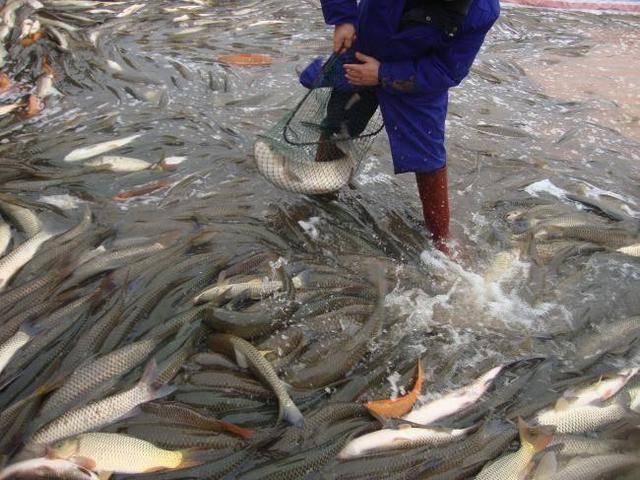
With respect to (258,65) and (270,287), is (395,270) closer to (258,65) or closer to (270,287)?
(270,287)

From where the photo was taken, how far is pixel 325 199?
14.8 ft

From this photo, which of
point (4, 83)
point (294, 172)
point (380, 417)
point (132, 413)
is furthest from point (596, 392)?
point (4, 83)

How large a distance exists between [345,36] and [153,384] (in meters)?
2.36

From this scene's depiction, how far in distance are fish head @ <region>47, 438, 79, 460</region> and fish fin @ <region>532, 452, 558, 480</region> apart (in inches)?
80.4

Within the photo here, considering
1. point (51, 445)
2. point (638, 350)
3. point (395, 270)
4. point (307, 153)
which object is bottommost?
point (638, 350)

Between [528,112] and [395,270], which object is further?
[528,112]

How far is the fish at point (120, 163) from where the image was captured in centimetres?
470

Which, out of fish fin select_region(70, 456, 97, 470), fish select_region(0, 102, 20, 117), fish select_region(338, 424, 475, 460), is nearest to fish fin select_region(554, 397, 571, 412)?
fish select_region(338, 424, 475, 460)

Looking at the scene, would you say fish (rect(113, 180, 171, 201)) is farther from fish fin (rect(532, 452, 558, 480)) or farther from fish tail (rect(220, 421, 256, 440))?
fish fin (rect(532, 452, 558, 480))

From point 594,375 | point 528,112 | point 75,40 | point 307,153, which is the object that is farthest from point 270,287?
point 75,40

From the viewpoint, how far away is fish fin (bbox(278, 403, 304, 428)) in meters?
2.72

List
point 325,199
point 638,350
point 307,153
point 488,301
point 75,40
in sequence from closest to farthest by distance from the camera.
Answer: point 638,350 → point 488,301 → point 307,153 → point 325,199 → point 75,40

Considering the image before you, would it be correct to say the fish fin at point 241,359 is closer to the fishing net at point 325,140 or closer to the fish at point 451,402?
the fish at point 451,402

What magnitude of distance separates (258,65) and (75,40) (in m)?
2.32
